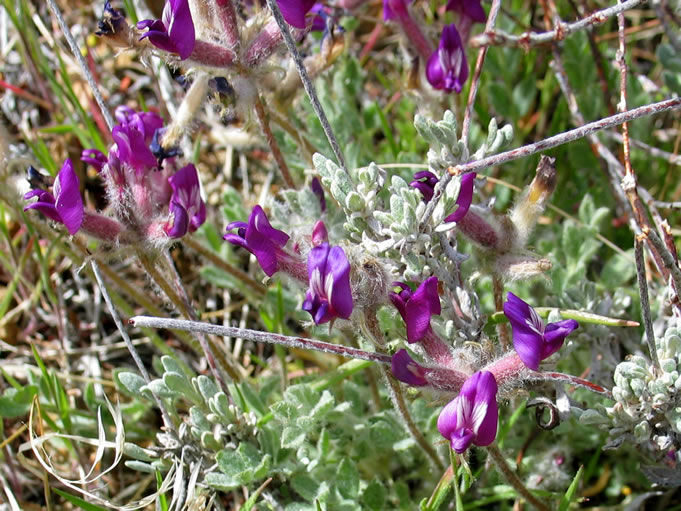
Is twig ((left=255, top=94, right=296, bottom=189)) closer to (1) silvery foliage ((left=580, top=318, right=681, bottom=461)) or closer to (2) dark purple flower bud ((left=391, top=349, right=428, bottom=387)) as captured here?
(2) dark purple flower bud ((left=391, top=349, right=428, bottom=387))

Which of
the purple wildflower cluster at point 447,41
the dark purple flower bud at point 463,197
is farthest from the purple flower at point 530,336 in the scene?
the purple wildflower cluster at point 447,41

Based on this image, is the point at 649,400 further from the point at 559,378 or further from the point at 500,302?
the point at 500,302

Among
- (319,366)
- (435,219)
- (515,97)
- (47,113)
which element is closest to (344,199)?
(435,219)

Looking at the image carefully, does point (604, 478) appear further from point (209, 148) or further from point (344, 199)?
point (209, 148)

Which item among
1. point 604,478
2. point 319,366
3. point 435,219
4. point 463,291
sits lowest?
point 604,478

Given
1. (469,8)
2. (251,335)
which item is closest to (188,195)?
(251,335)
